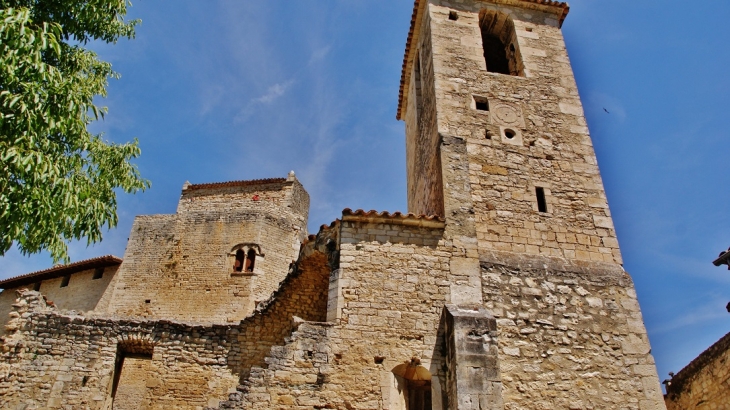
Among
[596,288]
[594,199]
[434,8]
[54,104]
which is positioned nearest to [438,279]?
[596,288]

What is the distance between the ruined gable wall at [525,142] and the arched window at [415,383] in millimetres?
2333

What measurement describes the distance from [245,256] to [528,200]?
14.4 metres

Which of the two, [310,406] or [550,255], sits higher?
[550,255]

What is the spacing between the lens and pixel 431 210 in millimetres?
9516

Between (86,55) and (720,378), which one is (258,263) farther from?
(720,378)

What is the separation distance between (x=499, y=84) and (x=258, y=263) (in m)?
13.4

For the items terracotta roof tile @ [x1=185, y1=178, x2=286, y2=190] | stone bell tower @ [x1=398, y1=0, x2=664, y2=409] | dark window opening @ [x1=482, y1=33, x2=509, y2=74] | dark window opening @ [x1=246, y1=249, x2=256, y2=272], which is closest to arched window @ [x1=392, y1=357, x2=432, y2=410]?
stone bell tower @ [x1=398, y1=0, x2=664, y2=409]

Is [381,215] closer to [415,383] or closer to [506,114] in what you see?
[415,383]

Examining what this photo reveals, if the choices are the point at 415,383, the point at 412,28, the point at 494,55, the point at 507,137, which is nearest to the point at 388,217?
the point at 415,383

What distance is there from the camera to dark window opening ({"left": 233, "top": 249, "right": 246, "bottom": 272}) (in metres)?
20.4

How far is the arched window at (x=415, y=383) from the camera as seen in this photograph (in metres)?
6.86

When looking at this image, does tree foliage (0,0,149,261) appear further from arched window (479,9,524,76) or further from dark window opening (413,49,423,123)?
arched window (479,9,524,76)

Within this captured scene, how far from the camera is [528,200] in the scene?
8719mm

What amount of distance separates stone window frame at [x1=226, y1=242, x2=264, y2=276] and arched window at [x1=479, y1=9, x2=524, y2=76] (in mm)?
12575
